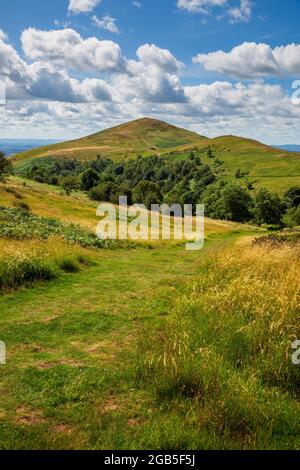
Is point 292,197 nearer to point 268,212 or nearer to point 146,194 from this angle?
point 268,212

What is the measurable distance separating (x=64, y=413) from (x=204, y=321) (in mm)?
4032

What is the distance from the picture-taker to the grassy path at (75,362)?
5.95 metres

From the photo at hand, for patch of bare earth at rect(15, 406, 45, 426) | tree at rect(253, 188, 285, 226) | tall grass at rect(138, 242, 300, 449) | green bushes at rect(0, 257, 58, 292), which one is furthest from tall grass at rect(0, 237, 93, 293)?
tree at rect(253, 188, 285, 226)

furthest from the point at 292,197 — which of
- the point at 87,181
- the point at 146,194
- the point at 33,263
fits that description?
the point at 33,263

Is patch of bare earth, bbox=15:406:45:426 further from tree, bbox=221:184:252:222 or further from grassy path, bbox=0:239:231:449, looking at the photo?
tree, bbox=221:184:252:222

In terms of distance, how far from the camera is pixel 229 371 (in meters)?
7.24

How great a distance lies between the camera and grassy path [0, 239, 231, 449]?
5.95 metres

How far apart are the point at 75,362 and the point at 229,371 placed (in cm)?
306

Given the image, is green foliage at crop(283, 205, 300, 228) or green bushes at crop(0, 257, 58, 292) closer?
green bushes at crop(0, 257, 58, 292)

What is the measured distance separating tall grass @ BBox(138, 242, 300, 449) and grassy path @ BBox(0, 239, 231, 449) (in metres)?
Result: 0.55

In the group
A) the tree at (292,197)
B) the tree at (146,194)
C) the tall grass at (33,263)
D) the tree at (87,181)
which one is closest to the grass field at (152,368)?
the tall grass at (33,263)

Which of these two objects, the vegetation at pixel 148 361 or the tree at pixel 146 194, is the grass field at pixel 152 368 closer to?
the vegetation at pixel 148 361

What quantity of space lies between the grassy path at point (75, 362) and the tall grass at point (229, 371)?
547 mm
